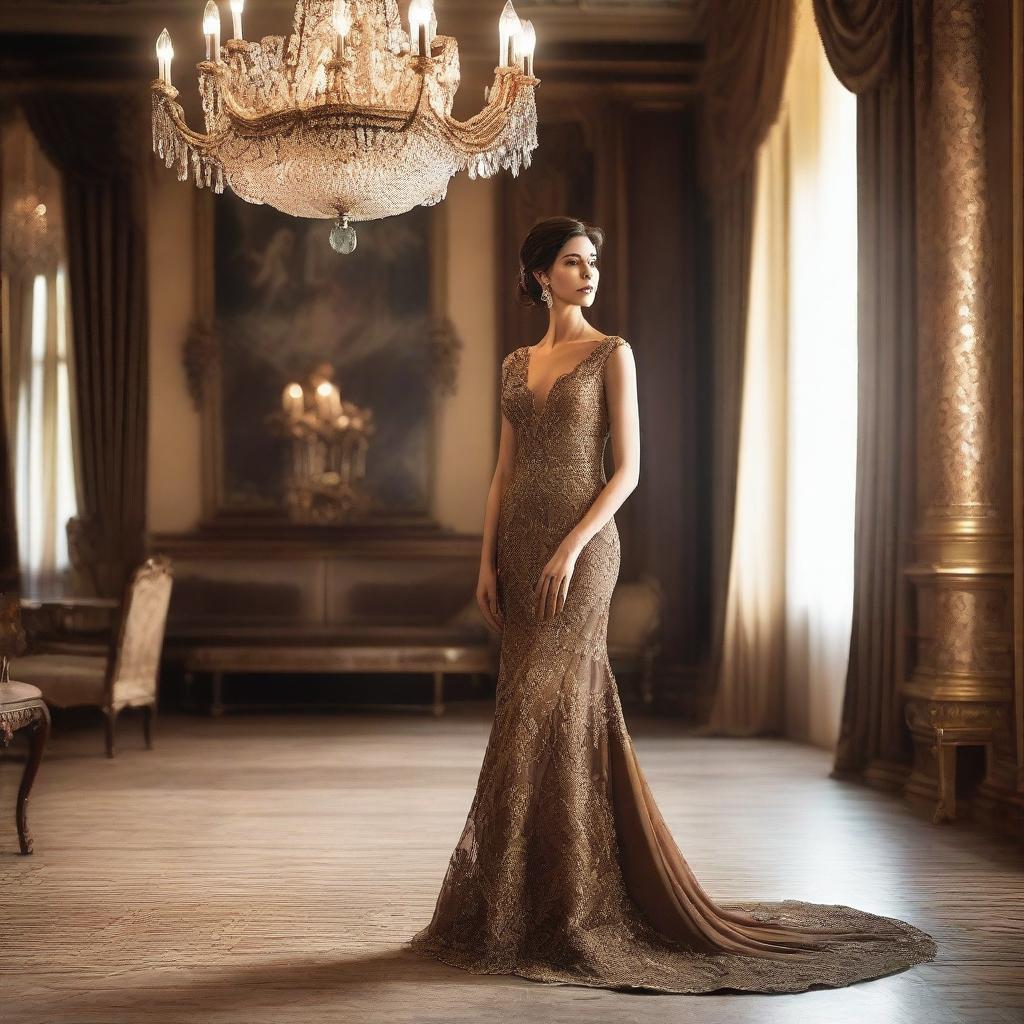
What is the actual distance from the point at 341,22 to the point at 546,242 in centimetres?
Answer: 189

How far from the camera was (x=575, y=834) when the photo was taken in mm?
2951

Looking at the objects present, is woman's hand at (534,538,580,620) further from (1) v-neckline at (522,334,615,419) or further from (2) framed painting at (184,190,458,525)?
(2) framed painting at (184,190,458,525)

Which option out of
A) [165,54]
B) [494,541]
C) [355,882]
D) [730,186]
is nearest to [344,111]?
[165,54]

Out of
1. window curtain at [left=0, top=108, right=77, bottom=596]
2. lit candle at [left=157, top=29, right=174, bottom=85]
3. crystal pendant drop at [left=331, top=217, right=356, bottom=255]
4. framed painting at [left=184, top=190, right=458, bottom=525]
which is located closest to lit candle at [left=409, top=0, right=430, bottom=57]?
crystal pendant drop at [left=331, top=217, right=356, bottom=255]

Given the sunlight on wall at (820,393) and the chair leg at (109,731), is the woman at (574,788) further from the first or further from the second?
the chair leg at (109,731)

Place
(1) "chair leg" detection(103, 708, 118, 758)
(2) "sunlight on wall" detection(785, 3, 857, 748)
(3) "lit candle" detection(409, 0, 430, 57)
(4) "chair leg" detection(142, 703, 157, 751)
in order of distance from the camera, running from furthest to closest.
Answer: (4) "chair leg" detection(142, 703, 157, 751) → (2) "sunlight on wall" detection(785, 3, 857, 748) → (1) "chair leg" detection(103, 708, 118, 758) → (3) "lit candle" detection(409, 0, 430, 57)

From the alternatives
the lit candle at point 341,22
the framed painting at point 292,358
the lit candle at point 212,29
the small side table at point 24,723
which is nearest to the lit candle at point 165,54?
the lit candle at point 212,29

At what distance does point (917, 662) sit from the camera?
16.7 feet

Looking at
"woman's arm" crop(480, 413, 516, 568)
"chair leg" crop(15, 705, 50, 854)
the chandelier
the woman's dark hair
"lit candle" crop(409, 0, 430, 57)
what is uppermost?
"lit candle" crop(409, 0, 430, 57)

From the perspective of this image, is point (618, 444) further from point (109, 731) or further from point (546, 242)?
point (109, 731)

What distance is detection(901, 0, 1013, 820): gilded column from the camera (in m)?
4.65

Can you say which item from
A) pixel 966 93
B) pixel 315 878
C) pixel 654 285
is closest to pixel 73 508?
pixel 654 285

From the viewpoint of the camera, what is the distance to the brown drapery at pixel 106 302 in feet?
28.2

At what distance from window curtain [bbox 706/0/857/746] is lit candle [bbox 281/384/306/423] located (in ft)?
9.99
